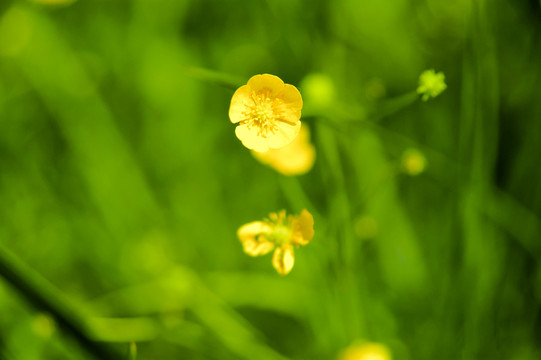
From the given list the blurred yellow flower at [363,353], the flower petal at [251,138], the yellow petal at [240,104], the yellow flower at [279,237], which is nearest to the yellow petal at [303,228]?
the yellow flower at [279,237]

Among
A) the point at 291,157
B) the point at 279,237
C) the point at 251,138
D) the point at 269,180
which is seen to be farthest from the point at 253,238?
the point at 269,180

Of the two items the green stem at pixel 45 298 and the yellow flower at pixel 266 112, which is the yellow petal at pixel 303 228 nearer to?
Answer: the yellow flower at pixel 266 112

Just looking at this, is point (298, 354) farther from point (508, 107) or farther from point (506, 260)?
point (508, 107)

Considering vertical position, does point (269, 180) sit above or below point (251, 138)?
above

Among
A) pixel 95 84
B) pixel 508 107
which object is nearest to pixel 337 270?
pixel 508 107

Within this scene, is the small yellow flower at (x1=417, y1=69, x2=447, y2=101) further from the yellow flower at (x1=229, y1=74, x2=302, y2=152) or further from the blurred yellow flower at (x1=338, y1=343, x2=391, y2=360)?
the blurred yellow flower at (x1=338, y1=343, x2=391, y2=360)

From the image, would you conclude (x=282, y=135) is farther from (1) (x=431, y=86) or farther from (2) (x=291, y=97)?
(1) (x=431, y=86)
